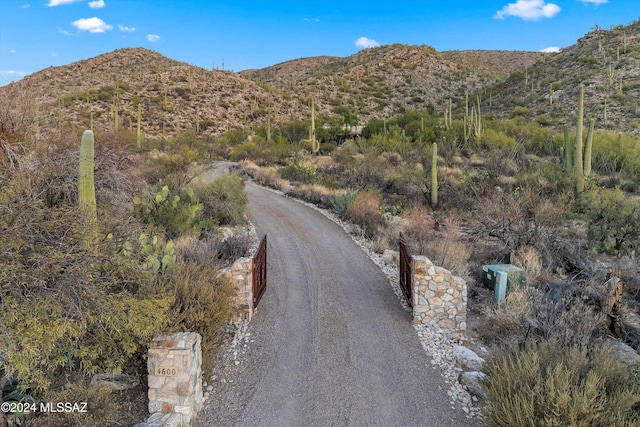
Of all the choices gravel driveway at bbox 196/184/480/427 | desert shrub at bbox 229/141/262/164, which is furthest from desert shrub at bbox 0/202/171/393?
desert shrub at bbox 229/141/262/164

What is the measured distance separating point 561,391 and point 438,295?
10.7 feet

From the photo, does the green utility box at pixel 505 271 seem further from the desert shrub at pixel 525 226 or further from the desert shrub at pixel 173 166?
the desert shrub at pixel 173 166

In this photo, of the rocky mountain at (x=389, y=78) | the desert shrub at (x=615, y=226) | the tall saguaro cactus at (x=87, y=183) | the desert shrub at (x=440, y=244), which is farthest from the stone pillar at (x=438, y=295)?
the rocky mountain at (x=389, y=78)

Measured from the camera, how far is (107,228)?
5602 millimetres

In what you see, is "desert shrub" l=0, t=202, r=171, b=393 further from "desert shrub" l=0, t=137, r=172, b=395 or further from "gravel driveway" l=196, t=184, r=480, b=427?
"gravel driveway" l=196, t=184, r=480, b=427

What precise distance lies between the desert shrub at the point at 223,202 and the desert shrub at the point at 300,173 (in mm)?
6863

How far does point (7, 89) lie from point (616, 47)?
2146 inches

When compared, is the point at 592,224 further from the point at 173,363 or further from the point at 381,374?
the point at 173,363

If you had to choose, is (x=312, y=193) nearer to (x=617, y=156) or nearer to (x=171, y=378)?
(x=171, y=378)

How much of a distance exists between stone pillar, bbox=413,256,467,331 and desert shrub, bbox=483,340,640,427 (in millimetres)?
2184

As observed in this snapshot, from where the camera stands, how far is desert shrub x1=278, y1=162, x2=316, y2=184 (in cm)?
2227

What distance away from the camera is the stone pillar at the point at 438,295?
24.7ft

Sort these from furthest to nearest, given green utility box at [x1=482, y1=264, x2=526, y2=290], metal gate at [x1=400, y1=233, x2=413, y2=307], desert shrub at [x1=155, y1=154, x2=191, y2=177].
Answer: desert shrub at [x1=155, y1=154, x2=191, y2=177] < green utility box at [x1=482, y1=264, x2=526, y2=290] < metal gate at [x1=400, y1=233, x2=413, y2=307]

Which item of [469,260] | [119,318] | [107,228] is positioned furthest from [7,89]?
[469,260]
